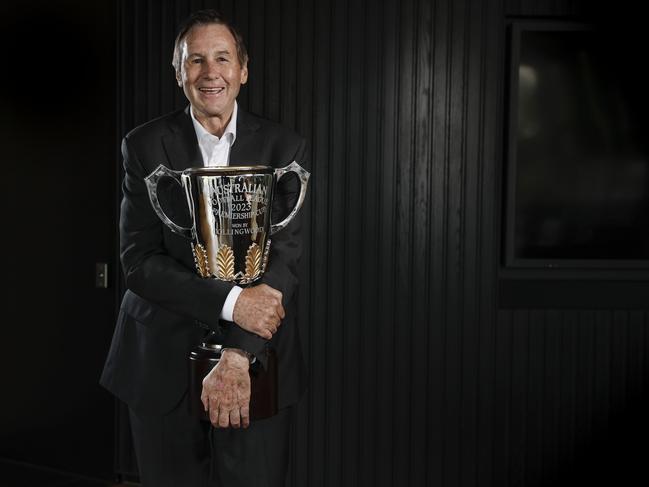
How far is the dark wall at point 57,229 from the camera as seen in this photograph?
3.09 metres

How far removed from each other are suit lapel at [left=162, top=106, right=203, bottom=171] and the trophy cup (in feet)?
0.21

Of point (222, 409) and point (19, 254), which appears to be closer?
point (222, 409)

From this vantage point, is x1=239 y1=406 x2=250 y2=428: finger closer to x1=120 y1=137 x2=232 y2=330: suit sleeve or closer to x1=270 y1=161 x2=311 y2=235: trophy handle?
x1=120 y1=137 x2=232 y2=330: suit sleeve

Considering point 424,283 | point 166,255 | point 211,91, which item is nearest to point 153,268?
point 166,255

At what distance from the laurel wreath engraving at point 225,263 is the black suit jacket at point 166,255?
61 millimetres

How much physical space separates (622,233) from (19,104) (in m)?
2.62

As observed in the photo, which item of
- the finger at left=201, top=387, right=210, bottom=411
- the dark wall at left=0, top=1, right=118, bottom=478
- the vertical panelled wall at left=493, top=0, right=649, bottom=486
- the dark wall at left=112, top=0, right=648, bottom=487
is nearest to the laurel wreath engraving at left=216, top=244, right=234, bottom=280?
the finger at left=201, top=387, right=210, bottom=411

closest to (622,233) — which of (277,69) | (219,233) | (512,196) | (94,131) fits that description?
(512,196)

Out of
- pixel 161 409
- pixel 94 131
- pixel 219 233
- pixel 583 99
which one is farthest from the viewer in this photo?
pixel 94 131

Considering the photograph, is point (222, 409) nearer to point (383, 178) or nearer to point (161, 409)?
point (161, 409)

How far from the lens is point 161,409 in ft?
5.09

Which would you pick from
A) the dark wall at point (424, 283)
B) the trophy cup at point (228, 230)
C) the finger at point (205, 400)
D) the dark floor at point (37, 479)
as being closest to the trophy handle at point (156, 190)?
the trophy cup at point (228, 230)

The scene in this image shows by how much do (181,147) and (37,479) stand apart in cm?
217

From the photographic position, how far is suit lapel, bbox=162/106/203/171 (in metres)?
1.54
